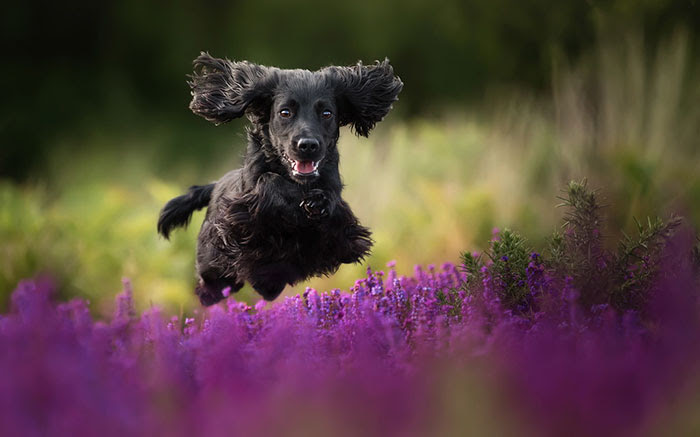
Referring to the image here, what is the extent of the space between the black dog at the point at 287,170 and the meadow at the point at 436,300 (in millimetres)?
177

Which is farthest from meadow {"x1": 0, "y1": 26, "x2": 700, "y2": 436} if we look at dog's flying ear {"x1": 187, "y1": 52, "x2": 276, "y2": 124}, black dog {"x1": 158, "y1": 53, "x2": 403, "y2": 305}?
dog's flying ear {"x1": 187, "y1": 52, "x2": 276, "y2": 124}

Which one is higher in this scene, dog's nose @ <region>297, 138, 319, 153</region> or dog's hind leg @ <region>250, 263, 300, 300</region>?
dog's nose @ <region>297, 138, 319, 153</region>

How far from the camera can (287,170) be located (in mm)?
3061

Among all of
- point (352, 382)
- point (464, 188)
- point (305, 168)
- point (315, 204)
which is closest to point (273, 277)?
point (315, 204)

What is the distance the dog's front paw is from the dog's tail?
0.96 m

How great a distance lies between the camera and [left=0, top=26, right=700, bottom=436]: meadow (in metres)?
1.28

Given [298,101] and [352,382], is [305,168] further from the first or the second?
[352,382]

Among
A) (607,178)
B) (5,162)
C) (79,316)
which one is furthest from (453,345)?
(5,162)

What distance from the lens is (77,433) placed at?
4.03 ft

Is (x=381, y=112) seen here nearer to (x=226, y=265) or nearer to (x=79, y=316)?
(x=226, y=265)

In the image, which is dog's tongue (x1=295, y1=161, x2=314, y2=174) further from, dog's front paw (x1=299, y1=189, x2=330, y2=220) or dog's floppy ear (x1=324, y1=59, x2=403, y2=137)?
dog's floppy ear (x1=324, y1=59, x2=403, y2=137)

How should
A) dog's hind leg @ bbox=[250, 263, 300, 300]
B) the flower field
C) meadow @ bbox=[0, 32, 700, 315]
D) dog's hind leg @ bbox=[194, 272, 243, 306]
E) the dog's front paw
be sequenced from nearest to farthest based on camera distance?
the flower field < the dog's front paw < dog's hind leg @ bbox=[250, 263, 300, 300] < dog's hind leg @ bbox=[194, 272, 243, 306] < meadow @ bbox=[0, 32, 700, 315]

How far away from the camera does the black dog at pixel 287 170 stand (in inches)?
117

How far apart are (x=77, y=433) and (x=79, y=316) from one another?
2.91 ft
